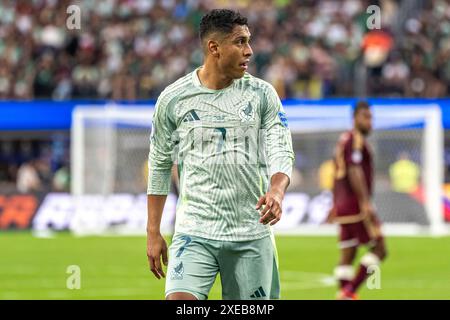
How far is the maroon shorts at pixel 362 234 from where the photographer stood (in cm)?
1330

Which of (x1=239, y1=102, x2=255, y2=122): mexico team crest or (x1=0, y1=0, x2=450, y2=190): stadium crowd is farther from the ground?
(x1=0, y1=0, x2=450, y2=190): stadium crowd

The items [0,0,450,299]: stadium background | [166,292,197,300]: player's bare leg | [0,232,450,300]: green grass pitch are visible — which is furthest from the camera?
[0,0,450,299]: stadium background

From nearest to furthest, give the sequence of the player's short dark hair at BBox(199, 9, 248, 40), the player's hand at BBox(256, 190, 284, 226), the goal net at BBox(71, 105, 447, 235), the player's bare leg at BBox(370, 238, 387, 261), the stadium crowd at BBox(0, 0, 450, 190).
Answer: the player's hand at BBox(256, 190, 284, 226) < the player's short dark hair at BBox(199, 9, 248, 40) < the player's bare leg at BBox(370, 238, 387, 261) < the goal net at BBox(71, 105, 447, 235) < the stadium crowd at BBox(0, 0, 450, 190)

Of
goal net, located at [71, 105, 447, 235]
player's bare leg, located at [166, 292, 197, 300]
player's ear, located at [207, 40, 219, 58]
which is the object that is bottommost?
player's bare leg, located at [166, 292, 197, 300]

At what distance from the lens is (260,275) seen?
22.5 feet

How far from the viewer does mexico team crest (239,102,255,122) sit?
22.5 feet

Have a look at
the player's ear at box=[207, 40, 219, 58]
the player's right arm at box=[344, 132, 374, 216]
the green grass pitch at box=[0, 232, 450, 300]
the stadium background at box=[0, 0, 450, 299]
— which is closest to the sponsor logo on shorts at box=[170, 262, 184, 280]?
the player's ear at box=[207, 40, 219, 58]

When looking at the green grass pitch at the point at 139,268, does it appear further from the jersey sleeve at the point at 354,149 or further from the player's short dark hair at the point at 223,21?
the player's short dark hair at the point at 223,21

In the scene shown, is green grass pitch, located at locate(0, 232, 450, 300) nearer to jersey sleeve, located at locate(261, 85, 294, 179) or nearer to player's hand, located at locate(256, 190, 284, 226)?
jersey sleeve, located at locate(261, 85, 294, 179)

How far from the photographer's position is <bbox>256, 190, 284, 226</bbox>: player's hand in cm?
637

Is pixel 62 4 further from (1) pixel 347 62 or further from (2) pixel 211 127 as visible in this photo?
(2) pixel 211 127

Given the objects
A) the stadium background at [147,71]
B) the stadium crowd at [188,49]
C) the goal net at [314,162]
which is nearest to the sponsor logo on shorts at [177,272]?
the stadium background at [147,71]

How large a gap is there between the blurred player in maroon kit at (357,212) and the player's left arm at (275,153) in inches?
248

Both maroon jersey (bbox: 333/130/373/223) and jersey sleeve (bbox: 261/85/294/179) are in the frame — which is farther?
maroon jersey (bbox: 333/130/373/223)
